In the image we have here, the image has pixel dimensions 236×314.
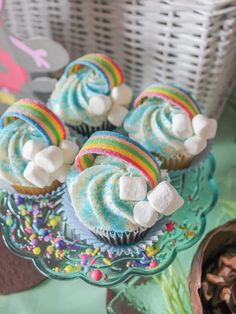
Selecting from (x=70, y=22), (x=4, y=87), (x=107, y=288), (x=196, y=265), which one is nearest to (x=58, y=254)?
(x=107, y=288)

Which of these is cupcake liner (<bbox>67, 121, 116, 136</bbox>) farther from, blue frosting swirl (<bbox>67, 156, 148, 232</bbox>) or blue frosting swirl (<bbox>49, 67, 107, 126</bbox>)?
blue frosting swirl (<bbox>67, 156, 148, 232</bbox>)

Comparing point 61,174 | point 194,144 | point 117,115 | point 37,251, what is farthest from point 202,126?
point 37,251

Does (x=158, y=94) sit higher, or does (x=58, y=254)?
(x=158, y=94)

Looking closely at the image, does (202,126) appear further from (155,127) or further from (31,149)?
(31,149)

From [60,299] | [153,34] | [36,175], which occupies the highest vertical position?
[153,34]

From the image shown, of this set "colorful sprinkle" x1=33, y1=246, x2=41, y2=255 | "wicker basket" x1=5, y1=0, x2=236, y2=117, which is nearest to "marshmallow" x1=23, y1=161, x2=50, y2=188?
"colorful sprinkle" x1=33, y1=246, x2=41, y2=255

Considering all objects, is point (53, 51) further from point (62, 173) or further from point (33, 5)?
point (62, 173)
